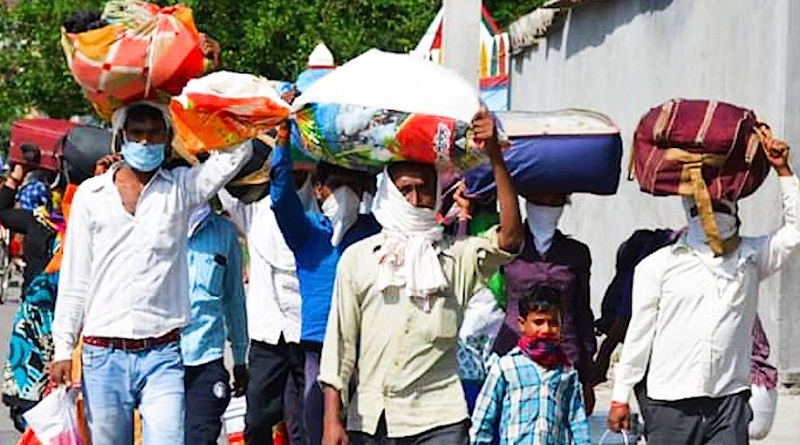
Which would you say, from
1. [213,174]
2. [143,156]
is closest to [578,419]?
[213,174]

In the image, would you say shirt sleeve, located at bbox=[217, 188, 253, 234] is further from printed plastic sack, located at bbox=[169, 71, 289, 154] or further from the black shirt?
printed plastic sack, located at bbox=[169, 71, 289, 154]

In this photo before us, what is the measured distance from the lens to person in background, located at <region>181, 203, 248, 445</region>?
8.39 metres

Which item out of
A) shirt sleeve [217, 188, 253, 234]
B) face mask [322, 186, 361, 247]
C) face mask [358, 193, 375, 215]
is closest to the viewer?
face mask [322, 186, 361, 247]

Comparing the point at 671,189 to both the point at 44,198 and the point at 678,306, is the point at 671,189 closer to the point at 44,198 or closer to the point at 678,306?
the point at 678,306

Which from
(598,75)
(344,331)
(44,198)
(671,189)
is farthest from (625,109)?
(344,331)

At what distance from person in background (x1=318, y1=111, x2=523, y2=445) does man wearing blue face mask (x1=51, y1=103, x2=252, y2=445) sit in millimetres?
898

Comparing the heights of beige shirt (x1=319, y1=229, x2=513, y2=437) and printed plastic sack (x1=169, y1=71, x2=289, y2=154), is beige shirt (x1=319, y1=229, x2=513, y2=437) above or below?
below

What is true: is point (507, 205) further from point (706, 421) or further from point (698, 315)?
point (706, 421)

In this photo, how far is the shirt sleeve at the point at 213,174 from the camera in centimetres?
769

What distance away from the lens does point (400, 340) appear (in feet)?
22.5

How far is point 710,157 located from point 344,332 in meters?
1.73

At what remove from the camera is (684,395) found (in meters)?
7.70

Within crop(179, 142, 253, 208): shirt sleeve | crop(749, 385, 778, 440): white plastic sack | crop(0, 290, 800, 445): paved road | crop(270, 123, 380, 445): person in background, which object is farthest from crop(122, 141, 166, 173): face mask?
crop(0, 290, 800, 445): paved road

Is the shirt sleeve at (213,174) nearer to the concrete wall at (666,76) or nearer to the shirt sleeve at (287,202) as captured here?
the shirt sleeve at (287,202)
